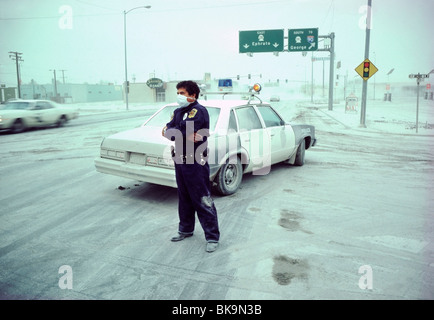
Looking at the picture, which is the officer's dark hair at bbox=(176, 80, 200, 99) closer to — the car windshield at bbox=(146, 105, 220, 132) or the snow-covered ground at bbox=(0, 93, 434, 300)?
the snow-covered ground at bbox=(0, 93, 434, 300)

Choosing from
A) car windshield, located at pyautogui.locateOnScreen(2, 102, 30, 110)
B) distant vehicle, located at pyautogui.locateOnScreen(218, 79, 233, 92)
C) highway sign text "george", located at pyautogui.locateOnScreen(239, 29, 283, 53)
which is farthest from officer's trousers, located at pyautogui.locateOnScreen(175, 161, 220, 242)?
highway sign text "george", located at pyautogui.locateOnScreen(239, 29, 283, 53)

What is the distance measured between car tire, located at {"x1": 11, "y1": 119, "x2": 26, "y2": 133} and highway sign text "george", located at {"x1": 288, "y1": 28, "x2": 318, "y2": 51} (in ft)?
74.2

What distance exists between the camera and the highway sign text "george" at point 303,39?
3033 cm

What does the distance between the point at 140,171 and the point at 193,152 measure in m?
1.78

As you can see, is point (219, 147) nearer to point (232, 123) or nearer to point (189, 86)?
point (232, 123)

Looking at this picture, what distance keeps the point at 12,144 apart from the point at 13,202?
710cm

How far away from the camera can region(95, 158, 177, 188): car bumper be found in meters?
5.20

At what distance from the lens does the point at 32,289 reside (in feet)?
10.4

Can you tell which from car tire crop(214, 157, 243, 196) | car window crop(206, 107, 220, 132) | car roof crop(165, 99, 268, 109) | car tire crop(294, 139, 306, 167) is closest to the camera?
car tire crop(214, 157, 243, 196)

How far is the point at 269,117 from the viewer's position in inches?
284

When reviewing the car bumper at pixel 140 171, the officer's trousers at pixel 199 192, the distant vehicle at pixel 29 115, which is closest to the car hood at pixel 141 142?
the car bumper at pixel 140 171

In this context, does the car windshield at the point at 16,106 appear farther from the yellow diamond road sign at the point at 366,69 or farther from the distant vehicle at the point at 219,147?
the yellow diamond road sign at the point at 366,69

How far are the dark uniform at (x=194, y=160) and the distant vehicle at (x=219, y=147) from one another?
1.18 meters
